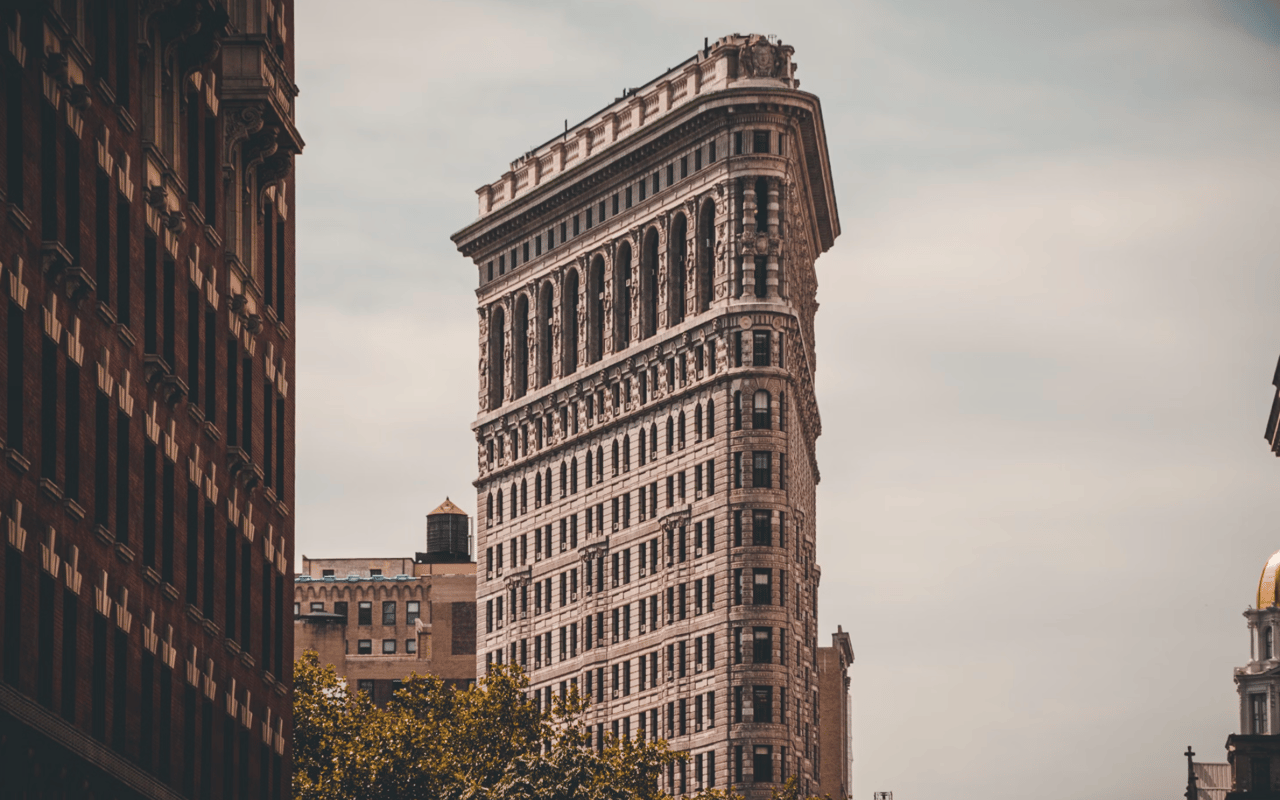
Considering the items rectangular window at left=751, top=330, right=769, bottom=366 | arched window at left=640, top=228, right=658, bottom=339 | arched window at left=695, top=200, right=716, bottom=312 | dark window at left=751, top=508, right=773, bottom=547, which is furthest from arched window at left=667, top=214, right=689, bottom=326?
dark window at left=751, top=508, right=773, bottom=547

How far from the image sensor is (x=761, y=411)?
18775cm

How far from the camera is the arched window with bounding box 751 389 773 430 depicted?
615 feet

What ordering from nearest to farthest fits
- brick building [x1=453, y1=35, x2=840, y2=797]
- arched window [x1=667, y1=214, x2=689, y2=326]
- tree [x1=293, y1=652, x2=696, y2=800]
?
tree [x1=293, y1=652, x2=696, y2=800] → brick building [x1=453, y1=35, x2=840, y2=797] → arched window [x1=667, y1=214, x2=689, y2=326]

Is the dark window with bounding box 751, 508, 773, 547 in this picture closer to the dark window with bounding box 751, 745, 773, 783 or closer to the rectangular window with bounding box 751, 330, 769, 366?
the rectangular window with bounding box 751, 330, 769, 366

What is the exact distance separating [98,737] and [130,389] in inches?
290

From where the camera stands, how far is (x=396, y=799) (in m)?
111

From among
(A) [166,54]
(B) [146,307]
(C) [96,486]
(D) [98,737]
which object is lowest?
(D) [98,737]

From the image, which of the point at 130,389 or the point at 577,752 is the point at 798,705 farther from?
the point at 130,389

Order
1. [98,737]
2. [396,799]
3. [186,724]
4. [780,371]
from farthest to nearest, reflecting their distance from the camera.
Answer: [780,371] → [396,799] → [186,724] → [98,737]

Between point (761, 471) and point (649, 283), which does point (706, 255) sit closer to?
point (649, 283)

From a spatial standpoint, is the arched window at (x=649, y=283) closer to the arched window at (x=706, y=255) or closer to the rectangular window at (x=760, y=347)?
the arched window at (x=706, y=255)

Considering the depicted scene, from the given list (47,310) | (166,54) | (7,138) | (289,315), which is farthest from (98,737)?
(289,315)

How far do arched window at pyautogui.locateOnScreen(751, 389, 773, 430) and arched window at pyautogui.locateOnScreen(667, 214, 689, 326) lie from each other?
1037 cm

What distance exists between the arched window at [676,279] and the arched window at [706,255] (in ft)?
8.77
